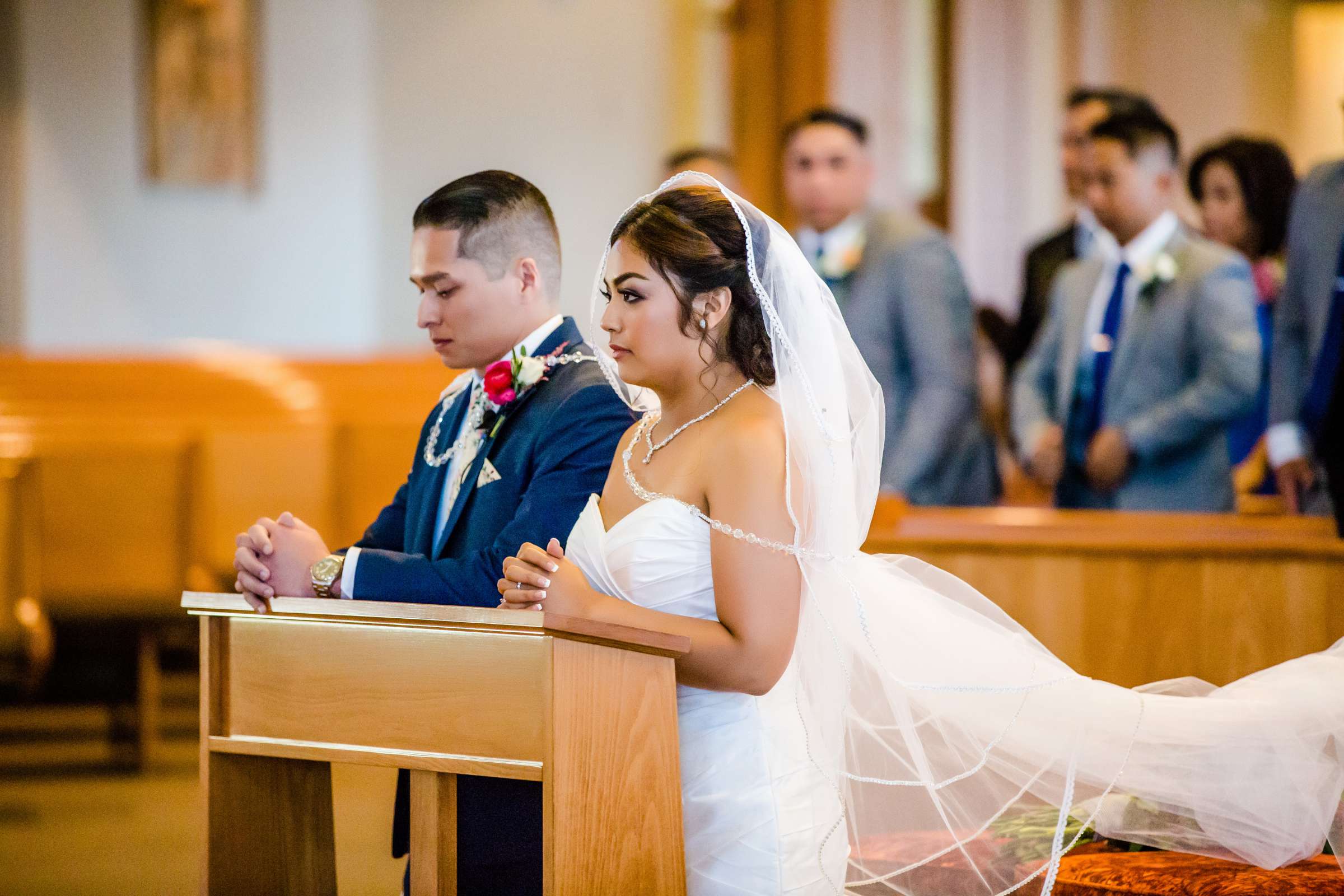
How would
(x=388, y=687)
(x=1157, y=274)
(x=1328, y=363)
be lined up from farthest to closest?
→ (x=1157, y=274), (x=1328, y=363), (x=388, y=687)

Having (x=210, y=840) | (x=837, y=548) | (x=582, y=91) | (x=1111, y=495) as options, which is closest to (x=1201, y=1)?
(x=582, y=91)

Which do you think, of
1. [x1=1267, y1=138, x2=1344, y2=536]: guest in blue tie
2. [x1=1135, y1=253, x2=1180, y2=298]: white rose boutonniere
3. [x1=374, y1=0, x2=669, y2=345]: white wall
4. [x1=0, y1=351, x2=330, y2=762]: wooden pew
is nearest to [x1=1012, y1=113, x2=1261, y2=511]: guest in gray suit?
[x1=1135, y1=253, x2=1180, y2=298]: white rose boutonniere

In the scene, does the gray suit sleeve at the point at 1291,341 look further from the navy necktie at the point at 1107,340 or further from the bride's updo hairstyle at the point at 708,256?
the bride's updo hairstyle at the point at 708,256

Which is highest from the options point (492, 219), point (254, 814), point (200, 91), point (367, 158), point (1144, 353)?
point (200, 91)

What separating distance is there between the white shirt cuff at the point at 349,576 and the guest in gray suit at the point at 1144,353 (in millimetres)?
2550

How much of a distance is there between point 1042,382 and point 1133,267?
0.50m

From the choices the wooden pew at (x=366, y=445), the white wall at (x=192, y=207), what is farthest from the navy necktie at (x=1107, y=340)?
the white wall at (x=192, y=207)

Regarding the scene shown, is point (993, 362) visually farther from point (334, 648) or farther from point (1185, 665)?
point (334, 648)

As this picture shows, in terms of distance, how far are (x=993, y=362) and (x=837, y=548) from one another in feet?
20.2

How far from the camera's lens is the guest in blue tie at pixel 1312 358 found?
11.3 feet

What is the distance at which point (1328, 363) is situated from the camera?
3.48 m

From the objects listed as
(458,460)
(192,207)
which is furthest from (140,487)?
(458,460)

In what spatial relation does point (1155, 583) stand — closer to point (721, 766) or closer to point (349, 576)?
point (721, 766)

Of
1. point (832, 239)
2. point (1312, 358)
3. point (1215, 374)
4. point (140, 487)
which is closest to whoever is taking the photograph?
point (1312, 358)
